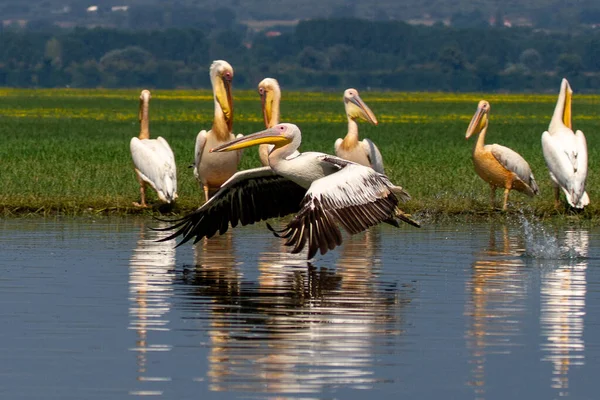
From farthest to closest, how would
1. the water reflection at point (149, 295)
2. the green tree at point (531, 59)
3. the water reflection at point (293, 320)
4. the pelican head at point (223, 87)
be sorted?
the green tree at point (531, 59) → the pelican head at point (223, 87) → the water reflection at point (149, 295) → the water reflection at point (293, 320)

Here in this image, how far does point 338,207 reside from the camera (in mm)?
10359

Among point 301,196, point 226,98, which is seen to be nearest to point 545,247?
point 301,196

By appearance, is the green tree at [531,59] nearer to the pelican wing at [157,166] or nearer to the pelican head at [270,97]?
the pelican wing at [157,166]

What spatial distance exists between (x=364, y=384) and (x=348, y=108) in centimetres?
890

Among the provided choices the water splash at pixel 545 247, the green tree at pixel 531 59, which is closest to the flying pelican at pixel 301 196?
the water splash at pixel 545 247

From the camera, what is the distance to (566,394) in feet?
23.2

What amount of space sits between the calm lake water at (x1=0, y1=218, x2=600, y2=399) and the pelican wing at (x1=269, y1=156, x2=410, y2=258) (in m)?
0.32

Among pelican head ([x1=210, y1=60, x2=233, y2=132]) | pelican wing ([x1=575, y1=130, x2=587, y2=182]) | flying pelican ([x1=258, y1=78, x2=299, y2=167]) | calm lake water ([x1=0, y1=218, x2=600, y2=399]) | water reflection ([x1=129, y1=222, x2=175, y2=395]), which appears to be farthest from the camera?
pelican head ([x1=210, y1=60, x2=233, y2=132])

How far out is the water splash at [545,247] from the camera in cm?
1182

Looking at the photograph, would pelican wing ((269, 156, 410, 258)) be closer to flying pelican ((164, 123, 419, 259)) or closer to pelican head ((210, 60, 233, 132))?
flying pelican ((164, 123, 419, 259))

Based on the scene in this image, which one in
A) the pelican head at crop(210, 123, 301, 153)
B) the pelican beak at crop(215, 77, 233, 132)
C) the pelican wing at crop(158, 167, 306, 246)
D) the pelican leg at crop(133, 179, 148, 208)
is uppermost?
the pelican beak at crop(215, 77, 233, 132)

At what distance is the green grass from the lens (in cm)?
1556

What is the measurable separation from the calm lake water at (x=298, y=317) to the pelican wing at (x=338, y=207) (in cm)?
32

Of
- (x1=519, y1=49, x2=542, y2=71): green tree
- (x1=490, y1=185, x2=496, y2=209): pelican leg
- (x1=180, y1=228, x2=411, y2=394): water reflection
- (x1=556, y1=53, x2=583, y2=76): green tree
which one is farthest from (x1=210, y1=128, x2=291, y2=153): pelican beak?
(x1=519, y1=49, x2=542, y2=71): green tree
